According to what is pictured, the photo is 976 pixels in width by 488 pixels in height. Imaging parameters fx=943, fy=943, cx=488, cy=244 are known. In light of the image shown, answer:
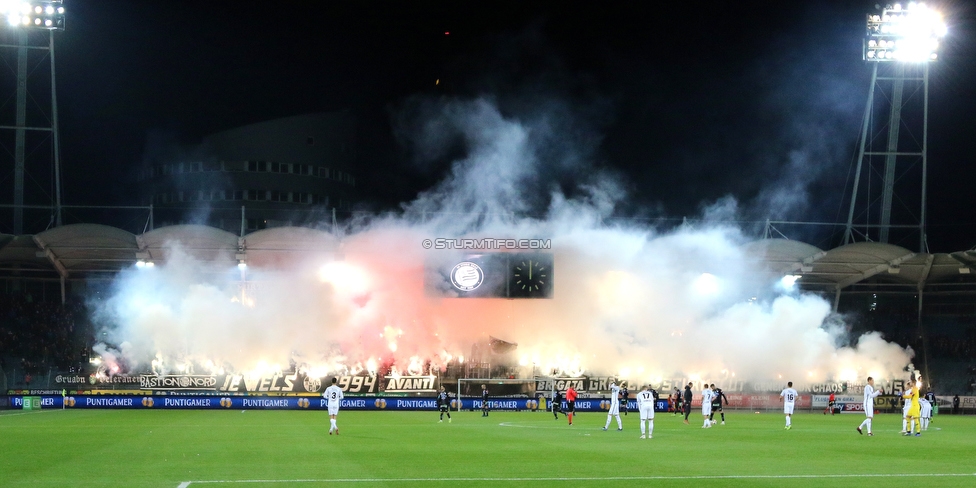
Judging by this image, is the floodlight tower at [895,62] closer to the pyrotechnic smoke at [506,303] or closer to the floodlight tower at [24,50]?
the pyrotechnic smoke at [506,303]

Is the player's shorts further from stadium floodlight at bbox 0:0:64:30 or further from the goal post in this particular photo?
stadium floodlight at bbox 0:0:64:30

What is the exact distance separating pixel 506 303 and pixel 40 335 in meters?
26.4

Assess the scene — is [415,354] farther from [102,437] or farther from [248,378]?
[102,437]

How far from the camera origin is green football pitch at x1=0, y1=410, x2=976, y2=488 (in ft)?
53.0

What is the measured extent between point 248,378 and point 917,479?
38768 mm

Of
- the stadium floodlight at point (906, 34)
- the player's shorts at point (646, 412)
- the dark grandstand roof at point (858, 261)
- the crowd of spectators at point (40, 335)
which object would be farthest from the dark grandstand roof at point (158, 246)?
the stadium floodlight at point (906, 34)

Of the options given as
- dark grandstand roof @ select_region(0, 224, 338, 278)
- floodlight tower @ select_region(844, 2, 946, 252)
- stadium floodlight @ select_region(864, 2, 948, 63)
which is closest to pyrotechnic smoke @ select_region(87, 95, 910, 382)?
dark grandstand roof @ select_region(0, 224, 338, 278)

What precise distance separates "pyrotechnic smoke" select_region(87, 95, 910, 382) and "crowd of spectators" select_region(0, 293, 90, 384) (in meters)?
1.85

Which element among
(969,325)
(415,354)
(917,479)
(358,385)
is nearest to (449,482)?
(917,479)

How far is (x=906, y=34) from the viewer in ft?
156

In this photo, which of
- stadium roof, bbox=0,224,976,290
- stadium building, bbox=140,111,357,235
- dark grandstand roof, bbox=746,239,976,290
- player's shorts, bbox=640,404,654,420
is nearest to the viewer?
player's shorts, bbox=640,404,654,420

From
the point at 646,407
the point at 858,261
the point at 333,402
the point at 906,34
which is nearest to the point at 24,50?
the point at 333,402

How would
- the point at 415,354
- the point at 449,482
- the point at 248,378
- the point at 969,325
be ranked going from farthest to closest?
the point at 969,325 < the point at 415,354 < the point at 248,378 < the point at 449,482

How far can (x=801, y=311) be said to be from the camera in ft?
185
